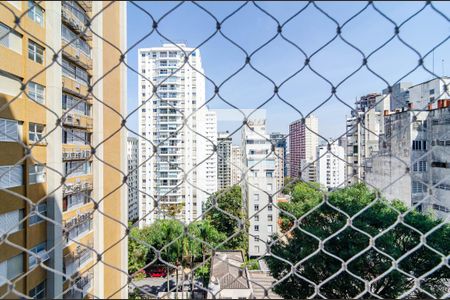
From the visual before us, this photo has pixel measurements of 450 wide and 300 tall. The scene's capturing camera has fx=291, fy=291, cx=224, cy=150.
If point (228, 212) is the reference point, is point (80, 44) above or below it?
above

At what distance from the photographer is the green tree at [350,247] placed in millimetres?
2031

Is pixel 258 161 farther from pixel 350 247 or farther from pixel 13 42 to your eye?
pixel 13 42

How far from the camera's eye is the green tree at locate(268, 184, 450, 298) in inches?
80.0

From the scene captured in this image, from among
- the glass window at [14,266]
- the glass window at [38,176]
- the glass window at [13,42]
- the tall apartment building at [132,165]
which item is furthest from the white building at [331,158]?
the glass window at [13,42]

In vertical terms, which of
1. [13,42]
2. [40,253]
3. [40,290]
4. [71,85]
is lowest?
[40,290]

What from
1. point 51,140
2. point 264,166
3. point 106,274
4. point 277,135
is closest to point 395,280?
point 264,166

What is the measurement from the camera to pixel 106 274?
0.70 metres

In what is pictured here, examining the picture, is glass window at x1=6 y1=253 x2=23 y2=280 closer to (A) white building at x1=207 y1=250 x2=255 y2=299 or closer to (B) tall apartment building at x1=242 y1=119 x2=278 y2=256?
(A) white building at x1=207 y1=250 x2=255 y2=299

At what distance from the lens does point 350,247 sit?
2.12m

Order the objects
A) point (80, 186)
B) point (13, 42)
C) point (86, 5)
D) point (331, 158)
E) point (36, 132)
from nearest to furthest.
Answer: point (86, 5) < point (80, 186) < point (36, 132) < point (331, 158) < point (13, 42)

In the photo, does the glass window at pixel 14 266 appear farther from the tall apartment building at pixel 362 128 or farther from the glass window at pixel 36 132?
the tall apartment building at pixel 362 128

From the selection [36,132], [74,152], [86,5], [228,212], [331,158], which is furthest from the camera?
[331,158]

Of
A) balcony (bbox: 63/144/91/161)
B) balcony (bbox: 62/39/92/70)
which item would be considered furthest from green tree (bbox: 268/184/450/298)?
balcony (bbox: 62/39/92/70)

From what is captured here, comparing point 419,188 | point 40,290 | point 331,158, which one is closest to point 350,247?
point 331,158
